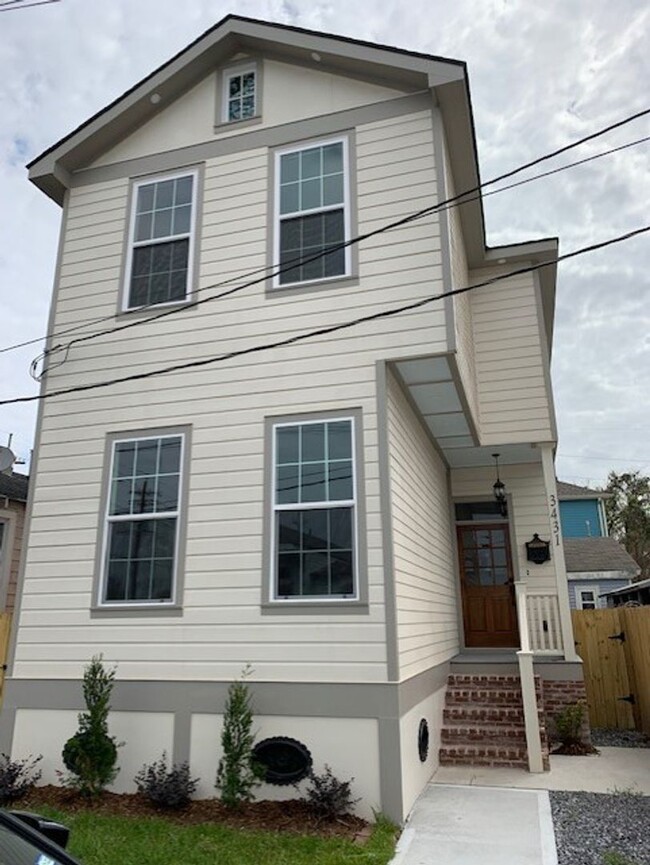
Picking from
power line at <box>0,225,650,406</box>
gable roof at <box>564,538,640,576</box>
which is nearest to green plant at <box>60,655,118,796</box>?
power line at <box>0,225,650,406</box>

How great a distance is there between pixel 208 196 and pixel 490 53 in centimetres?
396

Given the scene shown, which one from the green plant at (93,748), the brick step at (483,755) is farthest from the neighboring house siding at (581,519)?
the green plant at (93,748)

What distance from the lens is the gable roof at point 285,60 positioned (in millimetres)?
7164

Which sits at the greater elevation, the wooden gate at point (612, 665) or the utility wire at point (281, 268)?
the utility wire at point (281, 268)

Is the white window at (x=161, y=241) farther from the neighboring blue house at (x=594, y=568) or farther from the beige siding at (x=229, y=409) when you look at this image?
the neighboring blue house at (x=594, y=568)

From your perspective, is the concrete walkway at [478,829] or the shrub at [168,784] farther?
the shrub at [168,784]

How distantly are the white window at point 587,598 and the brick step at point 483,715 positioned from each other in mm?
16089

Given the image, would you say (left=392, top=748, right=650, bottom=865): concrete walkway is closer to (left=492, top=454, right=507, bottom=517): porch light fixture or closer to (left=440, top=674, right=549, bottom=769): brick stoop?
(left=440, top=674, right=549, bottom=769): brick stoop

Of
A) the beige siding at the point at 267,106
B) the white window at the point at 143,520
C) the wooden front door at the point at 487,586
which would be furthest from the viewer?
the wooden front door at the point at 487,586

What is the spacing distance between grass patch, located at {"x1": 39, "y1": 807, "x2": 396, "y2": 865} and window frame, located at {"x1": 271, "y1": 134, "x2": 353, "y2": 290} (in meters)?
→ 5.24

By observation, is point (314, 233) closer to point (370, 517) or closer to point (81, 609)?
point (370, 517)

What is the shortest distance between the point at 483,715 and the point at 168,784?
13.8 feet

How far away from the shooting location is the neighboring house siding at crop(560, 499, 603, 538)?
2567 centimetres

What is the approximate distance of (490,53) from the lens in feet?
26.6
